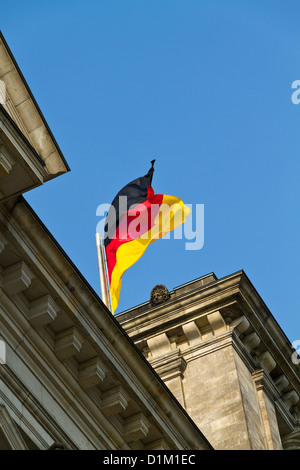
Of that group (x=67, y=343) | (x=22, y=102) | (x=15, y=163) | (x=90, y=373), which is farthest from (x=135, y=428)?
(x=22, y=102)

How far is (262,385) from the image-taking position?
1057 inches

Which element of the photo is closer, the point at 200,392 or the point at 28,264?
the point at 28,264

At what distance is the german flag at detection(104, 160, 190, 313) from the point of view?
90.7 ft

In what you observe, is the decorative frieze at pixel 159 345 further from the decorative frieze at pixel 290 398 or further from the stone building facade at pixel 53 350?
the decorative frieze at pixel 290 398

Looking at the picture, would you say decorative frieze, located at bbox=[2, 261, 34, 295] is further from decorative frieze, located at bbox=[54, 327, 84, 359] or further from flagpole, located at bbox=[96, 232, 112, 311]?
flagpole, located at bbox=[96, 232, 112, 311]

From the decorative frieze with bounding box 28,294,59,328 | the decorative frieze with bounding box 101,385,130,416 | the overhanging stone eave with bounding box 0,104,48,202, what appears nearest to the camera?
the overhanging stone eave with bounding box 0,104,48,202

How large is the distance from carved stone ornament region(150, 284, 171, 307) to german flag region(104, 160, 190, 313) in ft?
4.36

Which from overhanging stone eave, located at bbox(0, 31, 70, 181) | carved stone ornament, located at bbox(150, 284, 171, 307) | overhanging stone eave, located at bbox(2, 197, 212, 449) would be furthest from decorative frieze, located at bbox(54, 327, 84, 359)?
carved stone ornament, located at bbox(150, 284, 171, 307)

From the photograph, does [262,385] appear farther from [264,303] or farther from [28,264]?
[28,264]

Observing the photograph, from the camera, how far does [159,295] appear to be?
28.6m

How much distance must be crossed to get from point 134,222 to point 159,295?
6.88ft

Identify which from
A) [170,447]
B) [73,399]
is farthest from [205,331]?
[73,399]
